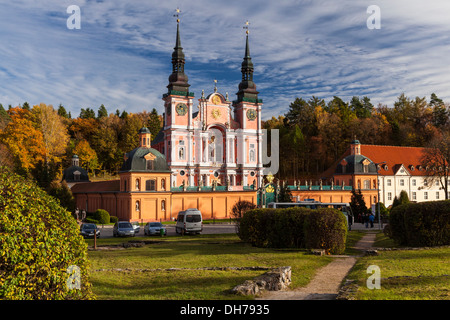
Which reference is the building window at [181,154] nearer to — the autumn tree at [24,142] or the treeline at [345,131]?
the autumn tree at [24,142]

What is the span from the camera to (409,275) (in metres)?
15.3

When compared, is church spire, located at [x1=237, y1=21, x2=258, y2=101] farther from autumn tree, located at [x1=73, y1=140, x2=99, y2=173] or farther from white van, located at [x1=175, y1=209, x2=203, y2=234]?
white van, located at [x1=175, y1=209, x2=203, y2=234]

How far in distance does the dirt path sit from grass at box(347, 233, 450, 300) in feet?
2.08

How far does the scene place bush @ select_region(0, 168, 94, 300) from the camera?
328 inches

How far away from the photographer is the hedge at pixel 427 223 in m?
24.1

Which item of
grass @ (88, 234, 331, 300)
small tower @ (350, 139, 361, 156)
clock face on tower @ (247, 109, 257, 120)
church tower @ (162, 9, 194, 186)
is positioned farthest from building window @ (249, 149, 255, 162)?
grass @ (88, 234, 331, 300)

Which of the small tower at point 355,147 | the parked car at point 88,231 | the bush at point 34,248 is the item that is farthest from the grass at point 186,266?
the small tower at point 355,147

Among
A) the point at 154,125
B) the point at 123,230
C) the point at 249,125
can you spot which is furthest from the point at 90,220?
the point at 154,125

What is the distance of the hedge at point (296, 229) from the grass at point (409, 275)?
270 cm

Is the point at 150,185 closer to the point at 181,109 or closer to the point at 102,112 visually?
the point at 181,109

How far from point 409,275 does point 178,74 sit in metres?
68.4

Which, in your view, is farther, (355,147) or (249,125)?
(249,125)

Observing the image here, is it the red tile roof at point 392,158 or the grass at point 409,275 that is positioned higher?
the red tile roof at point 392,158
